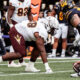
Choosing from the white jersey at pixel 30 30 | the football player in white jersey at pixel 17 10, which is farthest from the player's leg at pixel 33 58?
the football player in white jersey at pixel 17 10

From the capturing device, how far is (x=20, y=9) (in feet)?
36.4

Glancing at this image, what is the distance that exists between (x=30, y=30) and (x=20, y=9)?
5.27ft

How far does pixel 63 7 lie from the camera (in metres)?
14.8

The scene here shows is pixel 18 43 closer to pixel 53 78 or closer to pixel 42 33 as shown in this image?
pixel 42 33

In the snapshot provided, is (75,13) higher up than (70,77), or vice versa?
(75,13)

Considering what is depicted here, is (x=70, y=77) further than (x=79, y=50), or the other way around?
(x=79, y=50)

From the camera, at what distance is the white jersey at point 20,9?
1101 cm

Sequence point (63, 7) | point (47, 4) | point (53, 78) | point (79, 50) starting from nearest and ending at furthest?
point (53, 78)
point (63, 7)
point (79, 50)
point (47, 4)

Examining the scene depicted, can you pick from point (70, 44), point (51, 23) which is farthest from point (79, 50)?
point (51, 23)

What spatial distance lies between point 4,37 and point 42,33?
6904 mm

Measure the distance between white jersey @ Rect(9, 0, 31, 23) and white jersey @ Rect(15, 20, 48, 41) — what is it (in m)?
1.37

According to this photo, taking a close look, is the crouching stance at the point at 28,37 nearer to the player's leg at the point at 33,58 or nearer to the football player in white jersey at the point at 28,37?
the football player in white jersey at the point at 28,37

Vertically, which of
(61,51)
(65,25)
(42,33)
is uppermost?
(42,33)

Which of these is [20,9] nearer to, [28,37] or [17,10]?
[17,10]
